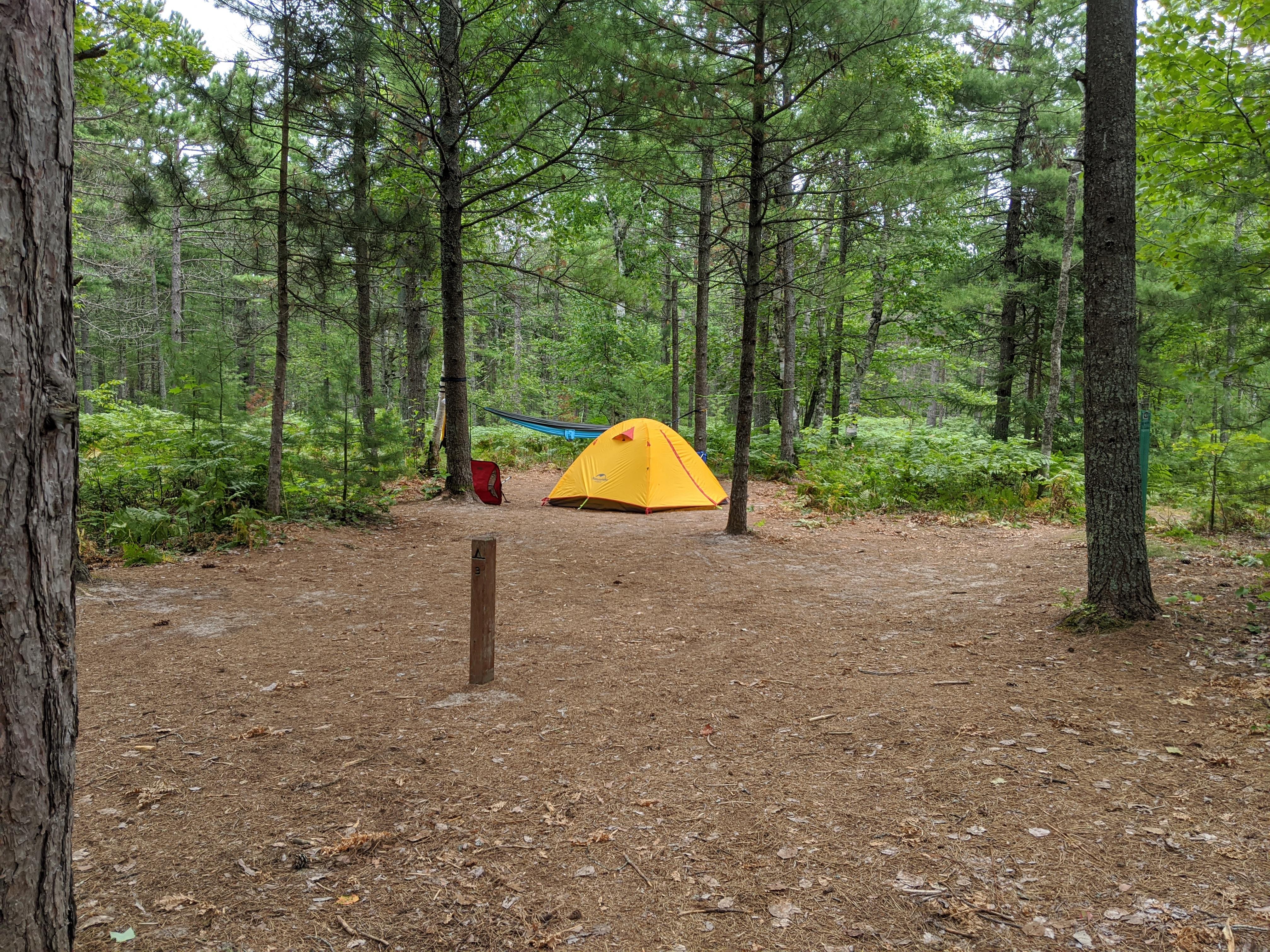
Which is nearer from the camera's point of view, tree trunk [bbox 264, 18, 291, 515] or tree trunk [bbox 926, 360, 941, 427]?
tree trunk [bbox 264, 18, 291, 515]

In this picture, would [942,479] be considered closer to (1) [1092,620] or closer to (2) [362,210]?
(1) [1092,620]

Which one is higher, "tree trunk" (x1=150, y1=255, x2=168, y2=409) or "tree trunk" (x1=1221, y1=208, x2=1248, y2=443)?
"tree trunk" (x1=150, y1=255, x2=168, y2=409)

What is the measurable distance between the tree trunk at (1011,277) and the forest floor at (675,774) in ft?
27.2

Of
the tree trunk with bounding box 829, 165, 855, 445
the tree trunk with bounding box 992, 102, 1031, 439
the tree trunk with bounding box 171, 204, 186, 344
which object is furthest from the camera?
the tree trunk with bounding box 171, 204, 186, 344

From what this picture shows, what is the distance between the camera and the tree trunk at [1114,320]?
377 cm

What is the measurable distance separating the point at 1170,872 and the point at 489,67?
9.57m

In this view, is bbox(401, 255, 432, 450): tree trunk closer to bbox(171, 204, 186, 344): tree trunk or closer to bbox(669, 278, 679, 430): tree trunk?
bbox(669, 278, 679, 430): tree trunk

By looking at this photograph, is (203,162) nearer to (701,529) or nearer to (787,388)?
(701,529)

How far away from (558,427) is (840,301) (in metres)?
6.17

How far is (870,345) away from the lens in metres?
13.1

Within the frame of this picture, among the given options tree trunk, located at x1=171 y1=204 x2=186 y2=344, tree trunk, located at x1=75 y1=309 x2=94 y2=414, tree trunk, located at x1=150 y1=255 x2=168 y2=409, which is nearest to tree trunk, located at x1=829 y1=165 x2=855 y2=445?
tree trunk, located at x1=171 y1=204 x2=186 y2=344

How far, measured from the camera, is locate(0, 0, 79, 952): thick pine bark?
1280mm

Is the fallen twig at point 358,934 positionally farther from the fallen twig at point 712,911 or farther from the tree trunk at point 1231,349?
the tree trunk at point 1231,349

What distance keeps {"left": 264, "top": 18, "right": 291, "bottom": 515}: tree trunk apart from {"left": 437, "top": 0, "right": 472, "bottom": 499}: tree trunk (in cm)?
201
